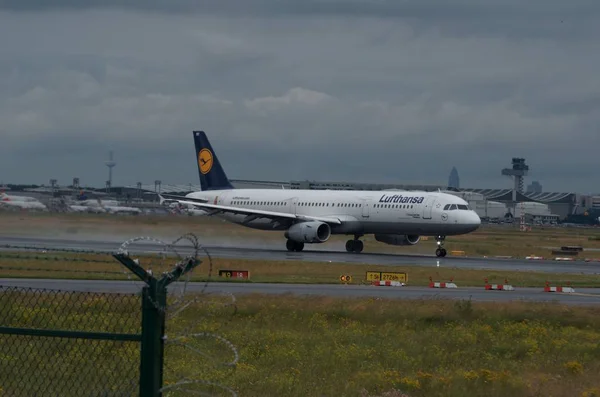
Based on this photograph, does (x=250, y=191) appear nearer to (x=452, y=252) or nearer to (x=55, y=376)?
(x=452, y=252)

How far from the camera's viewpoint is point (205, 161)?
230 ft

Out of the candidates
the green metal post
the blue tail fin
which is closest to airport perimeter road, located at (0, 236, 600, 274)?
the blue tail fin

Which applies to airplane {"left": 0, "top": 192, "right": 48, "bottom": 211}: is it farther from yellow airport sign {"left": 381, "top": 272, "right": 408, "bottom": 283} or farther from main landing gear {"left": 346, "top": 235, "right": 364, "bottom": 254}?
yellow airport sign {"left": 381, "top": 272, "right": 408, "bottom": 283}

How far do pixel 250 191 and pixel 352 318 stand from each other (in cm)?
4385

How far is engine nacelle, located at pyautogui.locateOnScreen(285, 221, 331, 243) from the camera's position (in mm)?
57188

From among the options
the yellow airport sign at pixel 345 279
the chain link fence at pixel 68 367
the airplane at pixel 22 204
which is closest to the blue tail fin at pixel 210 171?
the airplane at pixel 22 204

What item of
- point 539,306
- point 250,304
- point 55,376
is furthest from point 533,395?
point 539,306

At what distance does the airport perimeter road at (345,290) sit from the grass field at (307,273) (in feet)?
8.44

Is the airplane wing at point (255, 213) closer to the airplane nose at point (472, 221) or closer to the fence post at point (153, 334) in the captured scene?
the airplane nose at point (472, 221)

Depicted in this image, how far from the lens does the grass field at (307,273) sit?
36719 mm

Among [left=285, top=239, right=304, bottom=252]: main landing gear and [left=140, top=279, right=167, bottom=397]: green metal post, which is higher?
[left=140, top=279, right=167, bottom=397]: green metal post

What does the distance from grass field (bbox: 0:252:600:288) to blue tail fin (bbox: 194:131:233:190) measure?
21.8 m

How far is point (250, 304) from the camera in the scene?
23375 millimetres

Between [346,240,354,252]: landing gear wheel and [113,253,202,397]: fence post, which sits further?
[346,240,354,252]: landing gear wheel
